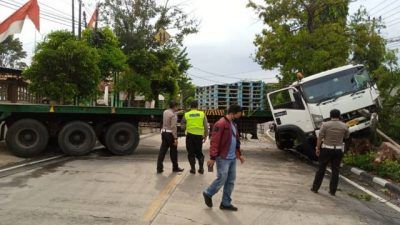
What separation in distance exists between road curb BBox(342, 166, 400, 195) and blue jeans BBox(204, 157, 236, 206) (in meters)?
4.29

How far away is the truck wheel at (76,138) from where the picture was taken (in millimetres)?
14836

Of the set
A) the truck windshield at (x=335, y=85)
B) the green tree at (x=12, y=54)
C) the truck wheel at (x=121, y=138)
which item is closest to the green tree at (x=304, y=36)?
the truck windshield at (x=335, y=85)

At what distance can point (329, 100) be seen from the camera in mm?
14227

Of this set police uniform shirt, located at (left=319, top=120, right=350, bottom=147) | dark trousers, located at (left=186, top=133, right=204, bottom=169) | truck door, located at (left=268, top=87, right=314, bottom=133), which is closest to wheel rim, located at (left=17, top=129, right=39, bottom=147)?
dark trousers, located at (left=186, top=133, right=204, bottom=169)

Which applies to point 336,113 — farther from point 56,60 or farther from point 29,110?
point 56,60

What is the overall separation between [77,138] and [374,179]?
8.39 m

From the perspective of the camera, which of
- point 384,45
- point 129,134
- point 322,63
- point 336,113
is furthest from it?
point 384,45

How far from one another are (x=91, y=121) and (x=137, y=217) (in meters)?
9.17

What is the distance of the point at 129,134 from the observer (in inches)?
618

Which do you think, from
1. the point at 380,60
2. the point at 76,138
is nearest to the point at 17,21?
the point at 76,138

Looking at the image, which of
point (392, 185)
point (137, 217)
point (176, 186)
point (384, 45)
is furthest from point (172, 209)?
point (384, 45)

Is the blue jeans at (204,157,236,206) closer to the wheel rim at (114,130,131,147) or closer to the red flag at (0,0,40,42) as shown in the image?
the wheel rim at (114,130,131,147)

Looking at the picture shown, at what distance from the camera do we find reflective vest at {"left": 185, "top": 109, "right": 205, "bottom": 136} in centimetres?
1141

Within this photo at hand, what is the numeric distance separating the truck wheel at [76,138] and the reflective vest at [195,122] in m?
4.73
